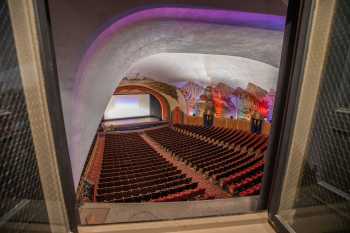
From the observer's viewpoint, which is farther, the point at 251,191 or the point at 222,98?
the point at 222,98

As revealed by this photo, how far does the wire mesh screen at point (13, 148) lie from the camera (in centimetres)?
80

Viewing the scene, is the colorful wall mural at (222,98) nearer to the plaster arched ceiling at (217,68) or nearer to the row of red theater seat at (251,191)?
the plaster arched ceiling at (217,68)

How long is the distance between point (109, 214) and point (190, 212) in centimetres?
75

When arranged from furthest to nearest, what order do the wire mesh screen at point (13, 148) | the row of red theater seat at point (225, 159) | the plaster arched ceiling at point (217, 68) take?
the plaster arched ceiling at point (217, 68)
the row of red theater seat at point (225, 159)
the wire mesh screen at point (13, 148)

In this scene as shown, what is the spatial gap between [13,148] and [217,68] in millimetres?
8538

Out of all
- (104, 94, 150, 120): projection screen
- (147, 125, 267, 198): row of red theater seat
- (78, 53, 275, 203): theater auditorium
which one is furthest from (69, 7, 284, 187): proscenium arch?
(104, 94, 150, 120): projection screen

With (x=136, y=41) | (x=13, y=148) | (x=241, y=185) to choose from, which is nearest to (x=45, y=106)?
(x=13, y=148)

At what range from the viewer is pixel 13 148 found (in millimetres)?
839

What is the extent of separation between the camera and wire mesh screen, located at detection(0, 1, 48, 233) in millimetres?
796

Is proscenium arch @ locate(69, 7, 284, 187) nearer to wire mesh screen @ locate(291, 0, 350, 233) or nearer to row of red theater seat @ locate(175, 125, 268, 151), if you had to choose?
wire mesh screen @ locate(291, 0, 350, 233)

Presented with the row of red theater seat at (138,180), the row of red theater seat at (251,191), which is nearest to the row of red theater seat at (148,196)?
the row of red theater seat at (138,180)

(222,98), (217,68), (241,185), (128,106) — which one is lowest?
(241,185)

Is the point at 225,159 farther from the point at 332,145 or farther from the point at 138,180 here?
the point at 332,145

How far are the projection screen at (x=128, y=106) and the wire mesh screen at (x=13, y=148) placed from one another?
18648 millimetres
